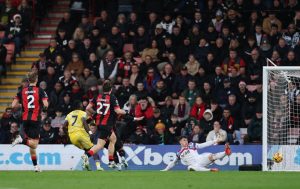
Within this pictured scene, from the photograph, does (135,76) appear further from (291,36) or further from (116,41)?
(291,36)

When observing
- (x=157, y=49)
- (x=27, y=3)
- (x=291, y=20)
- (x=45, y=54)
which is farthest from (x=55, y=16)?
(x=291, y=20)

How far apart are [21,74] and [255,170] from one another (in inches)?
362

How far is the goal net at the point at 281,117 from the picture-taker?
817 inches

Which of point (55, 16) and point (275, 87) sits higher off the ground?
point (55, 16)

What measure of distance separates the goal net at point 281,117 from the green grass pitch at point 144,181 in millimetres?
3089

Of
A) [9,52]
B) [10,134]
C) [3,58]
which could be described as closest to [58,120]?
[10,134]

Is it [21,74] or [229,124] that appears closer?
[229,124]

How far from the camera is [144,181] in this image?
15.8m

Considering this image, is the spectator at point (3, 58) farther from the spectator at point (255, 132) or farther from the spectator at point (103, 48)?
the spectator at point (255, 132)

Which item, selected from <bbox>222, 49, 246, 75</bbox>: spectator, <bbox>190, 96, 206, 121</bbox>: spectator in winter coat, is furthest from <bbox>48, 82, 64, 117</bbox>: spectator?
<bbox>222, 49, 246, 75</bbox>: spectator

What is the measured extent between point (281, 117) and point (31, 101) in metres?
5.94

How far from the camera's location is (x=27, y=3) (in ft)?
92.9

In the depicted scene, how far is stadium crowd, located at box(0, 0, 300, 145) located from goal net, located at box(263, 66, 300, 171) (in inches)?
55.3

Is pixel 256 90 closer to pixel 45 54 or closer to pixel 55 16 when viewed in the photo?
pixel 45 54
